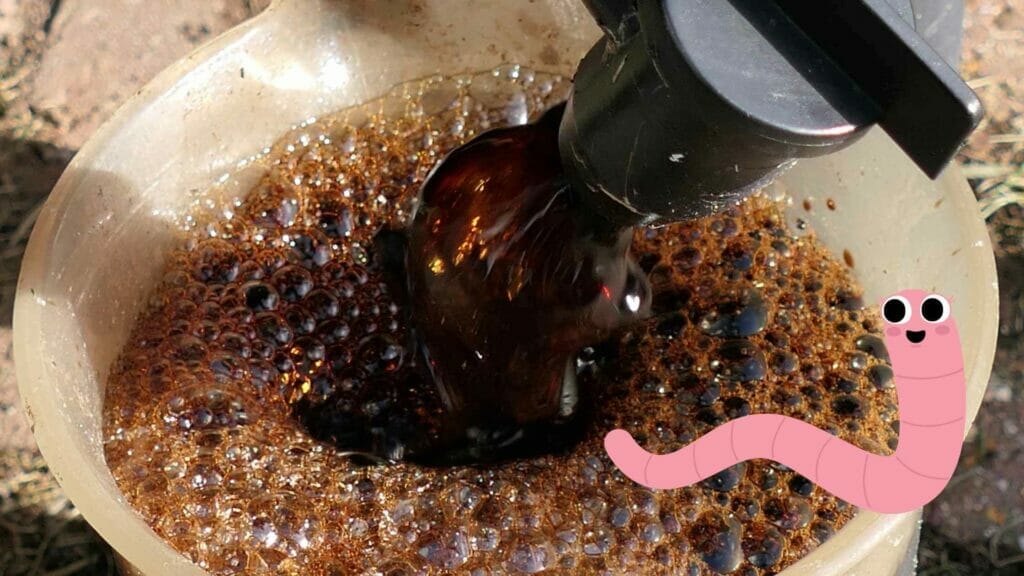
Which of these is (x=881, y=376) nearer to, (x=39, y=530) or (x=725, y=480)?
(x=725, y=480)

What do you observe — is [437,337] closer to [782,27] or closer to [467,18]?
[467,18]

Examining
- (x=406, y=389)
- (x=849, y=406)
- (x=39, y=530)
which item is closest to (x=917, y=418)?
(x=849, y=406)

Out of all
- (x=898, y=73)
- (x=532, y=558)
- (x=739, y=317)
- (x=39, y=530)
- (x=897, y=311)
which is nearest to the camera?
(x=898, y=73)

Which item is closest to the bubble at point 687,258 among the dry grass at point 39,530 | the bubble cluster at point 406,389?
the bubble cluster at point 406,389

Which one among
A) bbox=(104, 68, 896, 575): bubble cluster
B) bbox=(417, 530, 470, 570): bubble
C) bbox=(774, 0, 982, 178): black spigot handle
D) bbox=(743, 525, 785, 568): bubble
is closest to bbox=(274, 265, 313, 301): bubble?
bbox=(104, 68, 896, 575): bubble cluster

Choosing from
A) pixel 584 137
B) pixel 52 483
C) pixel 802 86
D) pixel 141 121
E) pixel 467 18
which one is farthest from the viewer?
pixel 52 483

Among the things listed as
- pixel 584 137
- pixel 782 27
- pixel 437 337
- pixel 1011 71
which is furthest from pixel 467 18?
pixel 1011 71
